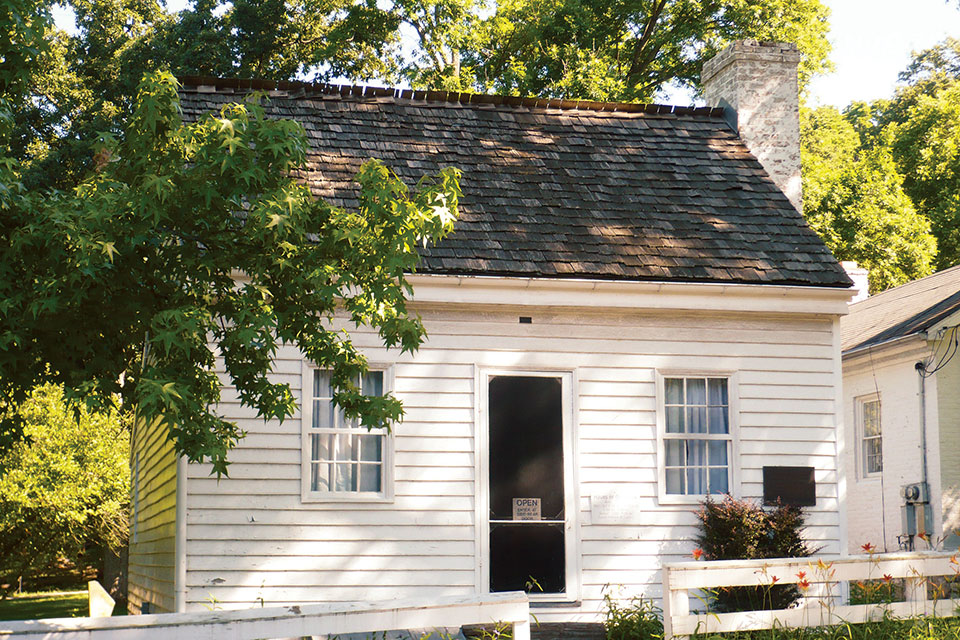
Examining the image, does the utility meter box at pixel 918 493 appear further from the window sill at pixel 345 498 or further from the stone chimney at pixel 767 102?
the window sill at pixel 345 498

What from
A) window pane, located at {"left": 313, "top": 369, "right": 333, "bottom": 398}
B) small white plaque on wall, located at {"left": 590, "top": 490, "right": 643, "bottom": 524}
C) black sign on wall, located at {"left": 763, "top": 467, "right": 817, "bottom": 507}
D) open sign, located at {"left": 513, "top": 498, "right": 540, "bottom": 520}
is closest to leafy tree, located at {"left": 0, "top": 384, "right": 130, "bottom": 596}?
window pane, located at {"left": 313, "top": 369, "right": 333, "bottom": 398}

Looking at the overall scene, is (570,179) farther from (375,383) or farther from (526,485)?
(526,485)

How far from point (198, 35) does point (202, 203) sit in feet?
71.1

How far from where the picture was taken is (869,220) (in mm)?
24266

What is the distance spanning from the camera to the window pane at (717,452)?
12172mm

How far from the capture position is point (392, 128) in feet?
45.8

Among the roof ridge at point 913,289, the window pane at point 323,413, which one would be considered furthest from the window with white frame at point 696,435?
the roof ridge at point 913,289

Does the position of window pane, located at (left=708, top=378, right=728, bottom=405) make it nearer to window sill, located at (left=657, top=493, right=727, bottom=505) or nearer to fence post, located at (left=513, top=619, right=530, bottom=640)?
window sill, located at (left=657, top=493, right=727, bottom=505)

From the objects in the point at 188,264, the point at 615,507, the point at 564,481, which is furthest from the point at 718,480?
the point at 188,264

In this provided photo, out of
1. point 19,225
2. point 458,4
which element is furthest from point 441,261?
point 458,4

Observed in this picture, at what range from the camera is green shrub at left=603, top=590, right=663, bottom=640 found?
10.2 meters

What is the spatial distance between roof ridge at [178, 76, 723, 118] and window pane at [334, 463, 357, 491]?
17.0 ft

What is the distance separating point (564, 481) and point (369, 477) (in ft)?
6.81

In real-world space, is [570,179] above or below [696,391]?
above
